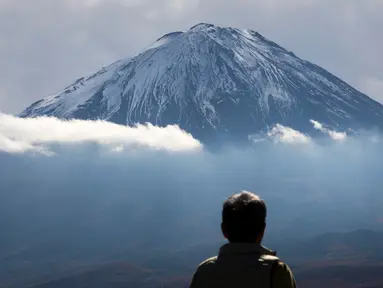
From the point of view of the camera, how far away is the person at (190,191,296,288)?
509 centimetres

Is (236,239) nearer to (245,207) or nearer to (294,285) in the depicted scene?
(245,207)

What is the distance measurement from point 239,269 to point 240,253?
0.40ft

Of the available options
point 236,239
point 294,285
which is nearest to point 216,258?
point 236,239

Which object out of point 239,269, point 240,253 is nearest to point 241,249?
point 240,253

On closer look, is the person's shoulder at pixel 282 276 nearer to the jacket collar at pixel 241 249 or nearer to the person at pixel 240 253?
the person at pixel 240 253

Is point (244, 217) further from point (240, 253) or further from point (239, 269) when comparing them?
point (239, 269)

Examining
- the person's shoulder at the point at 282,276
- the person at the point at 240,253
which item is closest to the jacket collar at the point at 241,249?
the person at the point at 240,253

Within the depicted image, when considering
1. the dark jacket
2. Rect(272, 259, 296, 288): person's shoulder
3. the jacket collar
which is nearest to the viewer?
Rect(272, 259, 296, 288): person's shoulder

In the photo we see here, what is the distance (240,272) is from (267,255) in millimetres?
225

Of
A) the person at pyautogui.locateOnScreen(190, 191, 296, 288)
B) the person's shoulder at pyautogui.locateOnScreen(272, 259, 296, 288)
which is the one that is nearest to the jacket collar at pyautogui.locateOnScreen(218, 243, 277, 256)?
the person at pyautogui.locateOnScreen(190, 191, 296, 288)

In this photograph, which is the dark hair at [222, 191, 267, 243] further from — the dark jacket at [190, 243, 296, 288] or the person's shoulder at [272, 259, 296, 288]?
the person's shoulder at [272, 259, 296, 288]

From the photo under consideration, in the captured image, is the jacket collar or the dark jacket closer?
the dark jacket

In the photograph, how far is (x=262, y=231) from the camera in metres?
5.31

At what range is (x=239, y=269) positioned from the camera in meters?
5.15
